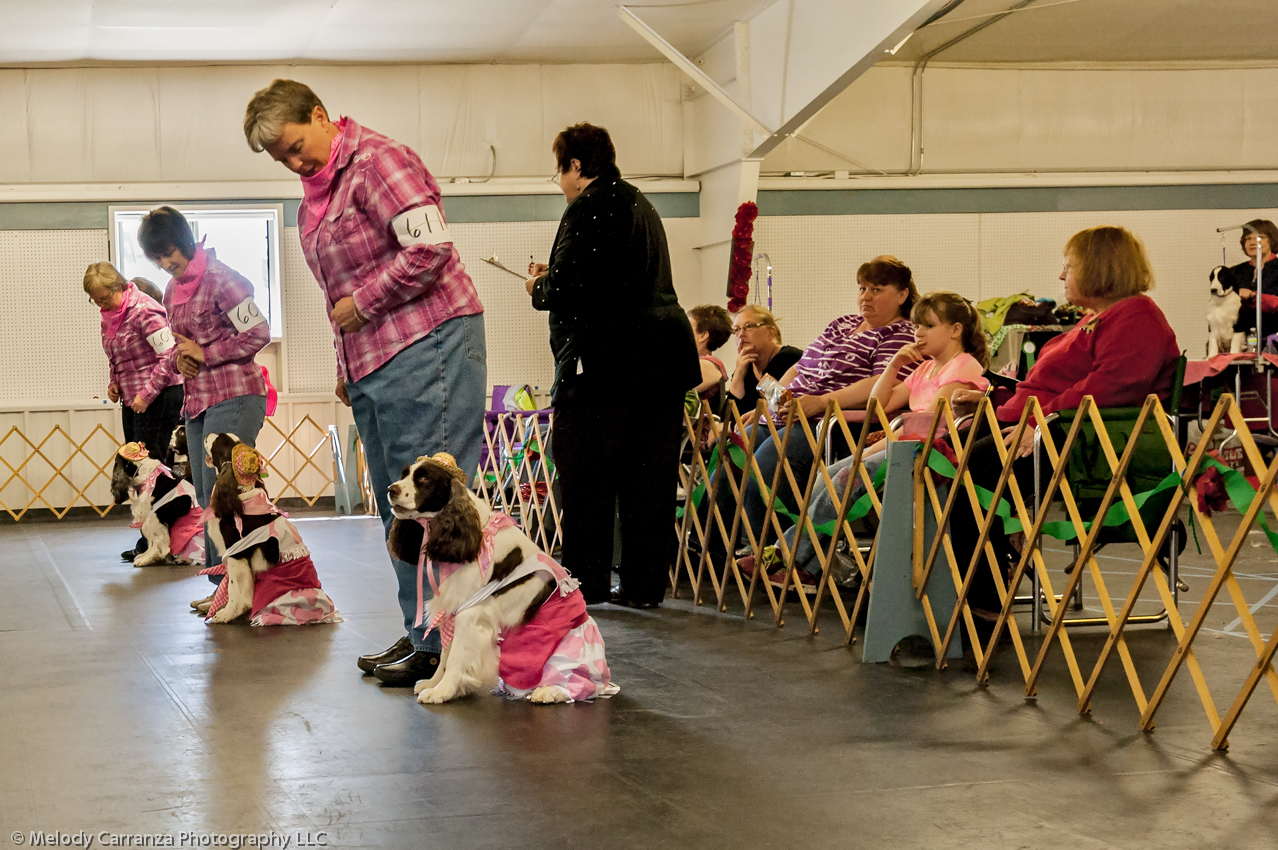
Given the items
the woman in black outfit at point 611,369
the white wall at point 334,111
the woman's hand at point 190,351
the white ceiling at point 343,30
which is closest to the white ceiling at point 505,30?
the white ceiling at point 343,30

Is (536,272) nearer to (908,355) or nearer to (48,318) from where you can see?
(908,355)

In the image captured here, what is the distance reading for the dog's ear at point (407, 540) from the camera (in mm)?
2908

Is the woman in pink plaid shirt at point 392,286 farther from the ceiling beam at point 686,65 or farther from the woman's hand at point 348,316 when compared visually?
the ceiling beam at point 686,65

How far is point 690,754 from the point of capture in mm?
2379

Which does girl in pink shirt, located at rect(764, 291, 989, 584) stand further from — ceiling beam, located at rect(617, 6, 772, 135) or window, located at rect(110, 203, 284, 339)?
window, located at rect(110, 203, 284, 339)

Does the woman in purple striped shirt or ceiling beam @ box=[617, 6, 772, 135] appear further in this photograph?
ceiling beam @ box=[617, 6, 772, 135]

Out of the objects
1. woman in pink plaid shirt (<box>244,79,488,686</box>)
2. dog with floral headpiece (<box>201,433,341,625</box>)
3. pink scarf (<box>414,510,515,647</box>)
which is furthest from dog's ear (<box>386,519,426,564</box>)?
dog with floral headpiece (<box>201,433,341,625</box>)

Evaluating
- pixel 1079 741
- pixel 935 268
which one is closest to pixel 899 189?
pixel 935 268

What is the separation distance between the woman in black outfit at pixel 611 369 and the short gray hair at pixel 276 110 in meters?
1.13

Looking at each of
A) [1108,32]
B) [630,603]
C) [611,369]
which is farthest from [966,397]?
[1108,32]

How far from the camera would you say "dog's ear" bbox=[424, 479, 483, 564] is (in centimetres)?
280

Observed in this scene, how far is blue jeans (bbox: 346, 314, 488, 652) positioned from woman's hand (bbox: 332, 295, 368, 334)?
117mm

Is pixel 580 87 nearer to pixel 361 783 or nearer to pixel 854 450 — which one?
pixel 854 450

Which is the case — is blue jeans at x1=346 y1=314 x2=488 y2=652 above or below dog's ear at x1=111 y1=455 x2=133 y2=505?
above
